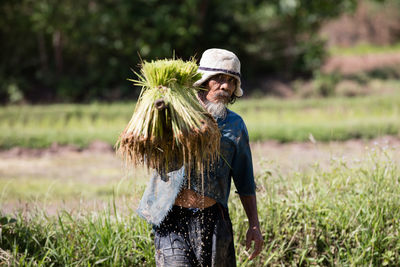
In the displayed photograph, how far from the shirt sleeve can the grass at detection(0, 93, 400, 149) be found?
23.0 feet

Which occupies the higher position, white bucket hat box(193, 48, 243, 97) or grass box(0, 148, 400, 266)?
white bucket hat box(193, 48, 243, 97)

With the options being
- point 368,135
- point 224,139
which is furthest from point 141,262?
point 368,135

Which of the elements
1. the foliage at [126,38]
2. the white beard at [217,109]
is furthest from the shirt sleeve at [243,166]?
the foliage at [126,38]

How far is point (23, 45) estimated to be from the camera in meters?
17.7

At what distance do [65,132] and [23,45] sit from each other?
27.0 feet

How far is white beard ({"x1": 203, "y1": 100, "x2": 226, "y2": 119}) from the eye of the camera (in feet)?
8.66

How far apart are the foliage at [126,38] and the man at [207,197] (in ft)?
→ 43.6

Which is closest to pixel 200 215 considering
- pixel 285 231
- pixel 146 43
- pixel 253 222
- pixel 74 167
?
pixel 253 222

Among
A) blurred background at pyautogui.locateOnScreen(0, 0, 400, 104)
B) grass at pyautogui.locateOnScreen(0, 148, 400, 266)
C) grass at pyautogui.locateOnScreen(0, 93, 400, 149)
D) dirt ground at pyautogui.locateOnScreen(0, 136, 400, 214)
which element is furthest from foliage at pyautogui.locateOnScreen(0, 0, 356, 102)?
grass at pyautogui.locateOnScreen(0, 148, 400, 266)

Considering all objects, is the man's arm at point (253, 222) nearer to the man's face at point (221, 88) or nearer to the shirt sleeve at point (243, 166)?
the shirt sleeve at point (243, 166)

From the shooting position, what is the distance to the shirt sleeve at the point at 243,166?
2680mm

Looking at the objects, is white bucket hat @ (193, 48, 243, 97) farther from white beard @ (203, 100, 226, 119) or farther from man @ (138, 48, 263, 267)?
white beard @ (203, 100, 226, 119)

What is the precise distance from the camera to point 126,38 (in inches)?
672

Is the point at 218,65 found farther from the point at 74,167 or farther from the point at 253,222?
the point at 74,167
